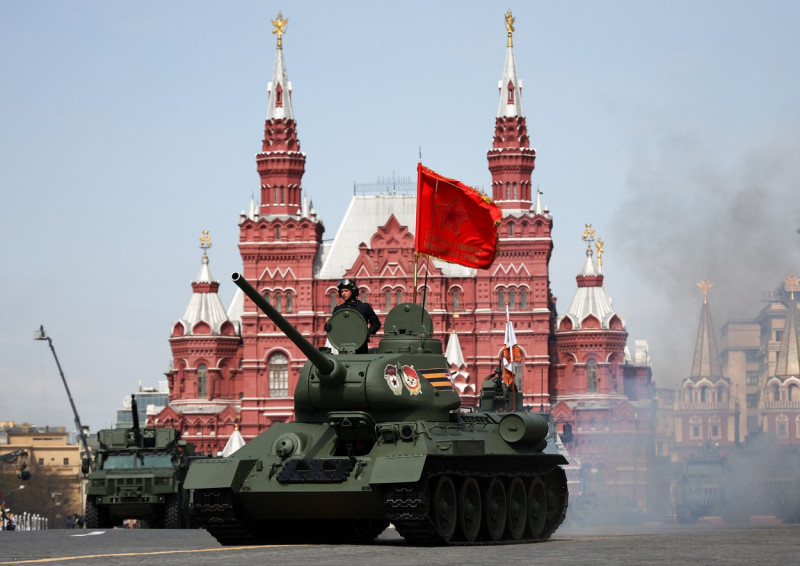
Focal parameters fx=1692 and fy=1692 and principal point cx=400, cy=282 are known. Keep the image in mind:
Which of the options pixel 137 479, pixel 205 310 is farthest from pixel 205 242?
pixel 137 479

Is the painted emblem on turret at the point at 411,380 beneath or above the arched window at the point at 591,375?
beneath

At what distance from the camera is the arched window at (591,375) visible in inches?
3900

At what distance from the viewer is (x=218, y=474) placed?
22.4 m

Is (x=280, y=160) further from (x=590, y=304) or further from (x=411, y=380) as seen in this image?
(x=411, y=380)

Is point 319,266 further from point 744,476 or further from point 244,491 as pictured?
point 244,491

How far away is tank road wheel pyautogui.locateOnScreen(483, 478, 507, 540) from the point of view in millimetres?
23312

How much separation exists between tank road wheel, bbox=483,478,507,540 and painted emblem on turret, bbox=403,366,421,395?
1635 mm

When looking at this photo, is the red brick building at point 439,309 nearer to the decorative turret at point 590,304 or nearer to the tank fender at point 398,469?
the decorative turret at point 590,304

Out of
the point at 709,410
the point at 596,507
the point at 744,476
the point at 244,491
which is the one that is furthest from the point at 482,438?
the point at 709,410

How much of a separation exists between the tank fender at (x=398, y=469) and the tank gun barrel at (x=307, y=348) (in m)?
1.82

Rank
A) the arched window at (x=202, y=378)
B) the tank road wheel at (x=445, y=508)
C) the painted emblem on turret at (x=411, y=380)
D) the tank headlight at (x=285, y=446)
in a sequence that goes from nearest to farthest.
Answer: the tank road wheel at (x=445, y=508)
the tank headlight at (x=285, y=446)
the painted emblem on turret at (x=411, y=380)
the arched window at (x=202, y=378)

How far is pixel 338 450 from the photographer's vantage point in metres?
23.1

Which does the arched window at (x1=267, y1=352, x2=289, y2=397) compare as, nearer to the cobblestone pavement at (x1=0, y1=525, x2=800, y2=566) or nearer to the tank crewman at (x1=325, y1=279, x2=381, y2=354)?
the tank crewman at (x1=325, y1=279, x2=381, y2=354)

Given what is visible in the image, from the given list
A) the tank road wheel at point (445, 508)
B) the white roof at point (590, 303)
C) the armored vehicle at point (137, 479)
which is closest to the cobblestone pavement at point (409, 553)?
the tank road wheel at point (445, 508)
